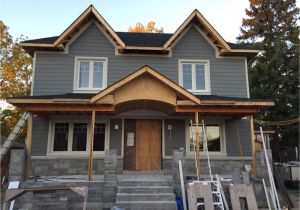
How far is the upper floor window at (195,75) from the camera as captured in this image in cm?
1223

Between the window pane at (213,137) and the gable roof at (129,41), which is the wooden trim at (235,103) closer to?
the window pane at (213,137)

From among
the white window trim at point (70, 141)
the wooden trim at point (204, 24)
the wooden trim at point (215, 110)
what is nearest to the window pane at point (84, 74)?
the white window trim at point (70, 141)

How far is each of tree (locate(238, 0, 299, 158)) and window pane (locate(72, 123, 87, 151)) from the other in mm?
15463

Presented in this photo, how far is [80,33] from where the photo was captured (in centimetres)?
1219

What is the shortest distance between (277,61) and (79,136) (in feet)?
55.7

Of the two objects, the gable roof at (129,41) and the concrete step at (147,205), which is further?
the gable roof at (129,41)

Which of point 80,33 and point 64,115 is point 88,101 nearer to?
point 64,115

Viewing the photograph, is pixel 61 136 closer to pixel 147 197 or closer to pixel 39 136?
pixel 39 136

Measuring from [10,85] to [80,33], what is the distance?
1327 cm

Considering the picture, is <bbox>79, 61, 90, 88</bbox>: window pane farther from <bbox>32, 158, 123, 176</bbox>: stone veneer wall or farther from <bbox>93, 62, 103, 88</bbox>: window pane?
<bbox>32, 158, 123, 176</bbox>: stone veneer wall

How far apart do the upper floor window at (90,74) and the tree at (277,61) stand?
1443 cm

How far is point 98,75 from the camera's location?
1202 centimetres

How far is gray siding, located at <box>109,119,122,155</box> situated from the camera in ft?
37.3

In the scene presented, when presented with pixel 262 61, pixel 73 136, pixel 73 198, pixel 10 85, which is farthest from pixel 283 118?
pixel 10 85
